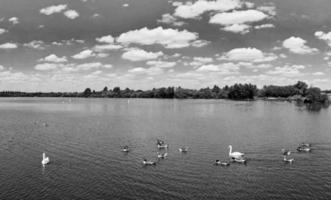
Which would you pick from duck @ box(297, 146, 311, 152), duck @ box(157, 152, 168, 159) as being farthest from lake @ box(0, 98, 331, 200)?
duck @ box(297, 146, 311, 152)

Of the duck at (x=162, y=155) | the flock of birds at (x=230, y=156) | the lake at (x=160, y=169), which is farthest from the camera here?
the duck at (x=162, y=155)

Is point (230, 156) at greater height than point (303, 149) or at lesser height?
lesser

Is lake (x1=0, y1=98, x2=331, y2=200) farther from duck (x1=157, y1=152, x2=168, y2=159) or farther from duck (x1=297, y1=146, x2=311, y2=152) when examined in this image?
duck (x1=297, y1=146, x2=311, y2=152)

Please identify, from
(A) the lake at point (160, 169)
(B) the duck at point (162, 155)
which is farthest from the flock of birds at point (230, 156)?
(A) the lake at point (160, 169)

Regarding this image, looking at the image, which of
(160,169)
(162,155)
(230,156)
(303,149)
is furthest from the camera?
(303,149)

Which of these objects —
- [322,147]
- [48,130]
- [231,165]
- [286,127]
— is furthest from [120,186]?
[286,127]

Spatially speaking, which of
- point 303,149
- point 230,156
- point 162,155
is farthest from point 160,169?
point 303,149

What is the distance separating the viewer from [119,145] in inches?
2138

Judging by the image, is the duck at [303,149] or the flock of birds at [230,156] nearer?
the flock of birds at [230,156]

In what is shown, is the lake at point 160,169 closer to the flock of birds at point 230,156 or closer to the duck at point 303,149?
the flock of birds at point 230,156

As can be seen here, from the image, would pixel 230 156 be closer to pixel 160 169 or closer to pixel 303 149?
pixel 160 169

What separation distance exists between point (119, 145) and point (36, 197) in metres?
24.6

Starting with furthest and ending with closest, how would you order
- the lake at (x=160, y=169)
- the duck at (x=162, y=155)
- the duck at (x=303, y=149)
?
the duck at (x=303, y=149)
the duck at (x=162, y=155)
the lake at (x=160, y=169)

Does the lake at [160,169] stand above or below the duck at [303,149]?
below
